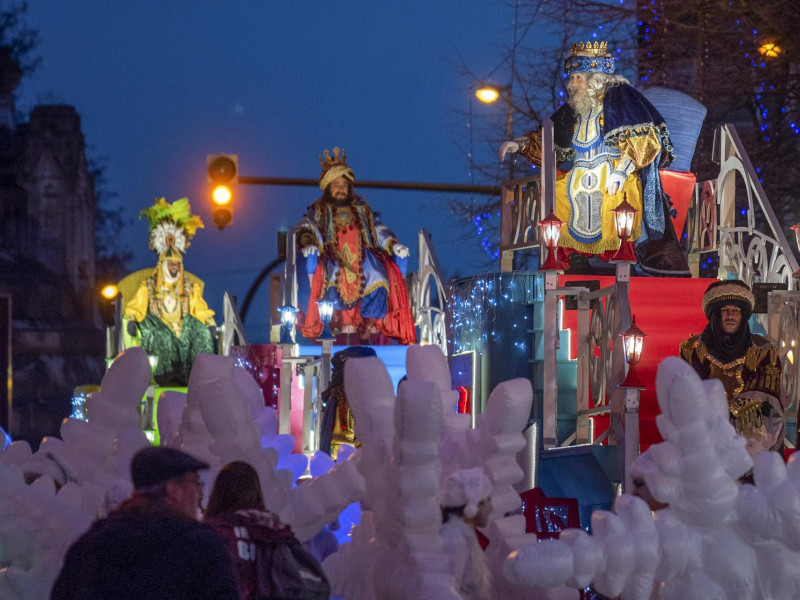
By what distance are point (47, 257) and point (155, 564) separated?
33.9 metres

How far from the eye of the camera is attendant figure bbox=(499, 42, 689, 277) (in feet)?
43.5

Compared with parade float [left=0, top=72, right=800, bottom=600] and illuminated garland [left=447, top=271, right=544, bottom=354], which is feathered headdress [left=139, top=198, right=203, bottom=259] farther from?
parade float [left=0, top=72, right=800, bottom=600]

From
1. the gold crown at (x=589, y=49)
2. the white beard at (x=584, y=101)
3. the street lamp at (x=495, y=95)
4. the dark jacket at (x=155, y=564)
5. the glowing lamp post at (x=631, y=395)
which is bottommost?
the dark jacket at (x=155, y=564)

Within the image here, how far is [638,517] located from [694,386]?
22.2 inches

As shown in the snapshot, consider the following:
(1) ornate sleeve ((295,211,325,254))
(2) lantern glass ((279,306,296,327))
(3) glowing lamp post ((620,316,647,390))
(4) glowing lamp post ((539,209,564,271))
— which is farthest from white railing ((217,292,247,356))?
(3) glowing lamp post ((620,316,647,390))

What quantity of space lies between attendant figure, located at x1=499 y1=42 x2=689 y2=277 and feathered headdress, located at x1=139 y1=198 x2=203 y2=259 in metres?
5.50

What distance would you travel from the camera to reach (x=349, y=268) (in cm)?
1644

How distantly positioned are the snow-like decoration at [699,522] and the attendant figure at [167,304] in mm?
12633

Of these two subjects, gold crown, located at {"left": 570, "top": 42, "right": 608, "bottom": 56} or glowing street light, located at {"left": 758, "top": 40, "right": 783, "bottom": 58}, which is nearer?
gold crown, located at {"left": 570, "top": 42, "right": 608, "bottom": 56}

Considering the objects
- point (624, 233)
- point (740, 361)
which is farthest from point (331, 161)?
point (740, 361)

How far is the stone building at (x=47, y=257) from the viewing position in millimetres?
32844

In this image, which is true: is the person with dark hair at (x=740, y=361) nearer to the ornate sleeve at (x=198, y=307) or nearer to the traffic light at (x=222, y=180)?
the traffic light at (x=222, y=180)

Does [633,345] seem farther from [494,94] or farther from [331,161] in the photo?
[494,94]

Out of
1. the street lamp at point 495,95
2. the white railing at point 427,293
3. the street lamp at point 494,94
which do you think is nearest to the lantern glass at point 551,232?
the white railing at point 427,293
